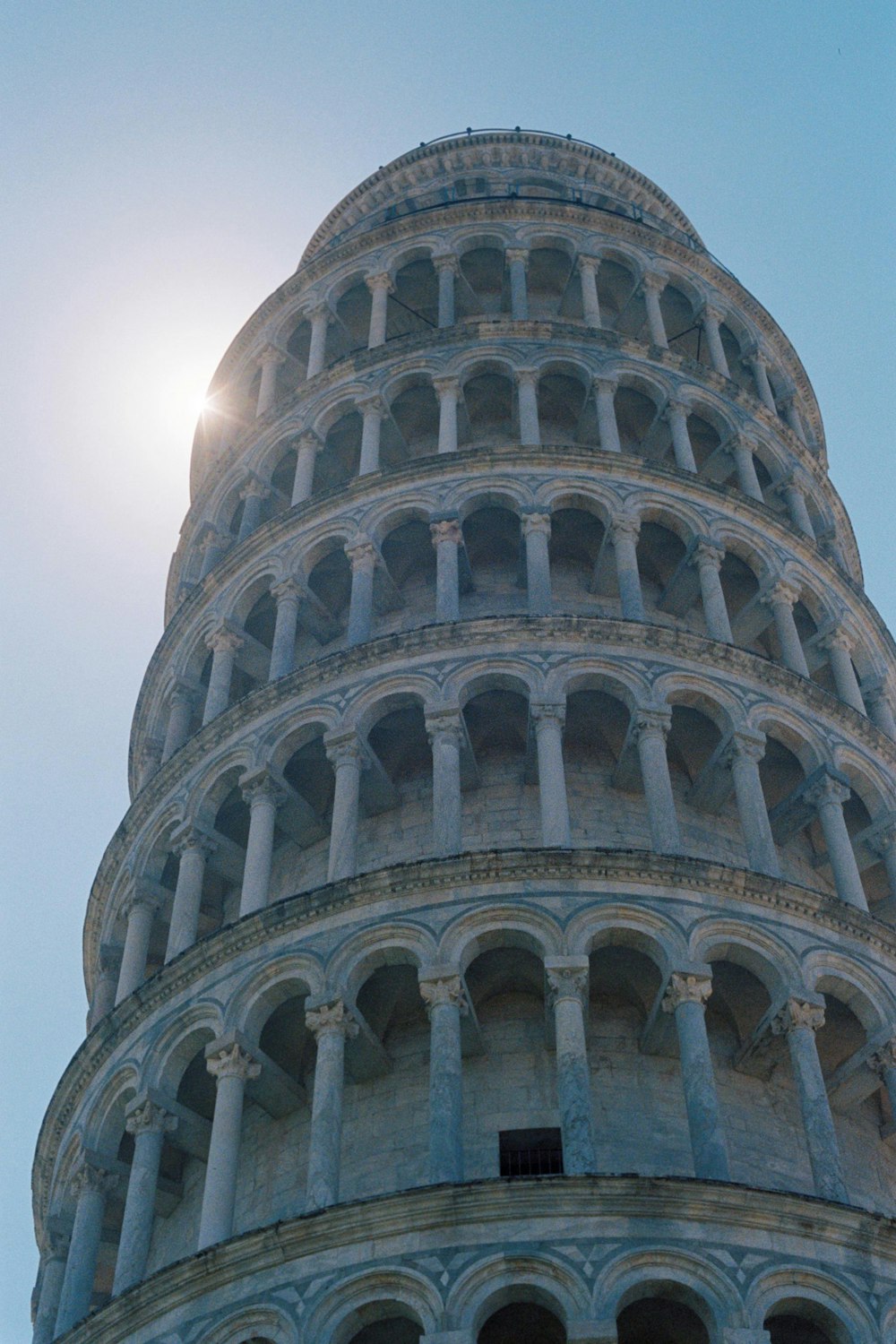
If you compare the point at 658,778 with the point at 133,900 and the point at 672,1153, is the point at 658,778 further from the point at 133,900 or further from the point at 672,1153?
the point at 133,900

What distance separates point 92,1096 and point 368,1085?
4.04m

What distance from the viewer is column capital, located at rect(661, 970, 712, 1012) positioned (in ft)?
66.7

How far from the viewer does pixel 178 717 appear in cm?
2988

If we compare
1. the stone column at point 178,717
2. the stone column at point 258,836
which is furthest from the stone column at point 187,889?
the stone column at point 178,717

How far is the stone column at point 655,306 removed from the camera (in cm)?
3394

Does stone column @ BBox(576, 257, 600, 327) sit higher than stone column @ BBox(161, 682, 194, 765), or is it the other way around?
Answer: stone column @ BBox(576, 257, 600, 327)

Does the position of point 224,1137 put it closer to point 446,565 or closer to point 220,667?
point 446,565

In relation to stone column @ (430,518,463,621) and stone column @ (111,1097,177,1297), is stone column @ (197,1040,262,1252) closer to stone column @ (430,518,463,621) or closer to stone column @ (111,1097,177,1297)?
stone column @ (111,1097,177,1297)

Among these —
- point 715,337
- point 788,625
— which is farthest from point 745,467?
point 715,337

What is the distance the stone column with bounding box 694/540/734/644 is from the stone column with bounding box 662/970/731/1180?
695 centimetres

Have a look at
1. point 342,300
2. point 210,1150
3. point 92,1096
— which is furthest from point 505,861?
point 342,300

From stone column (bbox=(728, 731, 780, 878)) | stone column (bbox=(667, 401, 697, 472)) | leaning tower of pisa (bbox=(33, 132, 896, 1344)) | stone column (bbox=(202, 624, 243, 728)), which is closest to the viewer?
leaning tower of pisa (bbox=(33, 132, 896, 1344))

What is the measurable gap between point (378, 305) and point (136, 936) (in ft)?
47.4

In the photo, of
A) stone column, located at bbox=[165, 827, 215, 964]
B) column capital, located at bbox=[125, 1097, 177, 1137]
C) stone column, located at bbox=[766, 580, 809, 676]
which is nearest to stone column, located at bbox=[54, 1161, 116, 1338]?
column capital, located at bbox=[125, 1097, 177, 1137]
